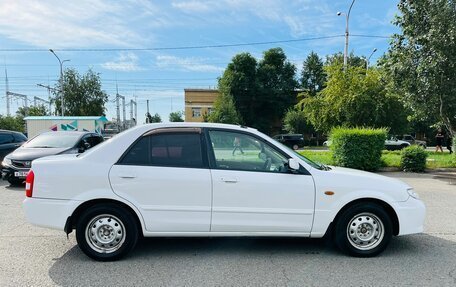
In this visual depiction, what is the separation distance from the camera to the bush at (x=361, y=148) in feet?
44.8

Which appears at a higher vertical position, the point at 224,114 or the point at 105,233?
the point at 224,114

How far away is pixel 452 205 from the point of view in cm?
793

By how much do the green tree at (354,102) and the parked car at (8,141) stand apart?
708 inches

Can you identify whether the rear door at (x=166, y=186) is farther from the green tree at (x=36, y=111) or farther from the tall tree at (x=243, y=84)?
the green tree at (x=36, y=111)

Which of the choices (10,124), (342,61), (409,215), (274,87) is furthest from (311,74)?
(409,215)

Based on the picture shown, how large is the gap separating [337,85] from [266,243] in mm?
20574

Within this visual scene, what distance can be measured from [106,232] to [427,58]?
520 inches

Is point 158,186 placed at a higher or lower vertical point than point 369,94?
lower

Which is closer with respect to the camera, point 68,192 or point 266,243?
point 68,192

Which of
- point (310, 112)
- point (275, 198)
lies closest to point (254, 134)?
point (275, 198)

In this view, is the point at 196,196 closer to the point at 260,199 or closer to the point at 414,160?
the point at 260,199

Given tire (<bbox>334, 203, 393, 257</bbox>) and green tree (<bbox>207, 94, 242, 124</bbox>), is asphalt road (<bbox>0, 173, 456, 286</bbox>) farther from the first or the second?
green tree (<bbox>207, 94, 242, 124</bbox>)

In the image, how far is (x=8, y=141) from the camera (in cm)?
1323

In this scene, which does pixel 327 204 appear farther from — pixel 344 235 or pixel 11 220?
pixel 11 220
